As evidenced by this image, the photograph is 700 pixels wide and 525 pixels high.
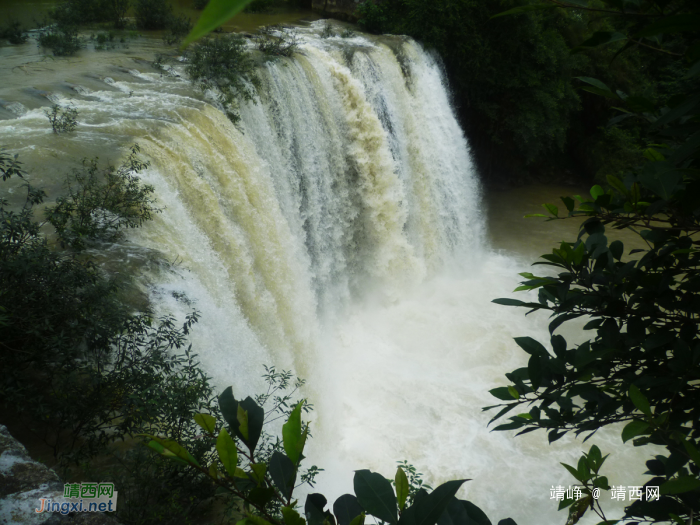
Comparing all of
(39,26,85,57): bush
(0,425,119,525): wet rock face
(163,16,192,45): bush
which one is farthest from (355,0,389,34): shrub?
(0,425,119,525): wet rock face

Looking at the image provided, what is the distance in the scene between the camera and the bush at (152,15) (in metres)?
11.3

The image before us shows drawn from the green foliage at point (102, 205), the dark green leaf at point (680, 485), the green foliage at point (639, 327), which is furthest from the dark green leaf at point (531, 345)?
the green foliage at point (102, 205)

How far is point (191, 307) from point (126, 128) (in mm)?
2773

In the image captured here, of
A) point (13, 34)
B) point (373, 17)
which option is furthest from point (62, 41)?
point (373, 17)

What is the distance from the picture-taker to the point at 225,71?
280 inches

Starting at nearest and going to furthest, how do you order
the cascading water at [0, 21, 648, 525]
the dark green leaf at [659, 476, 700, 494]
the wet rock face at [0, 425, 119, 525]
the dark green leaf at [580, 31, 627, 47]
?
the dark green leaf at [659, 476, 700, 494] < the dark green leaf at [580, 31, 627, 47] < the wet rock face at [0, 425, 119, 525] < the cascading water at [0, 21, 648, 525]

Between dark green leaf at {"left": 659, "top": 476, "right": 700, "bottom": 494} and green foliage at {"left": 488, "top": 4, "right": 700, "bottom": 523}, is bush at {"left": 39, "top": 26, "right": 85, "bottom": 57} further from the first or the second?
dark green leaf at {"left": 659, "top": 476, "right": 700, "bottom": 494}

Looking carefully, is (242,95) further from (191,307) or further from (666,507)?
(666,507)

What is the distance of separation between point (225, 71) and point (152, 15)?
568 centimetres

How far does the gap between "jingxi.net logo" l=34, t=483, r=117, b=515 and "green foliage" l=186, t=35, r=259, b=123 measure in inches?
199

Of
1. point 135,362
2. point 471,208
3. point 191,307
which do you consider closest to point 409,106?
point 471,208

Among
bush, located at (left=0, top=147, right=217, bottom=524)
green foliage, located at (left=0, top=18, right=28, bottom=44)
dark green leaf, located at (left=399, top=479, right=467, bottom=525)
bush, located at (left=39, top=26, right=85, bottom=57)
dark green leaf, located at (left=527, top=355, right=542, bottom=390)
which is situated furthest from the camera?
green foliage, located at (left=0, top=18, right=28, bottom=44)

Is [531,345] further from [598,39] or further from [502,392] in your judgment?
[598,39]

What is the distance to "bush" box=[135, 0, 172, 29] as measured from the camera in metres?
11.3
